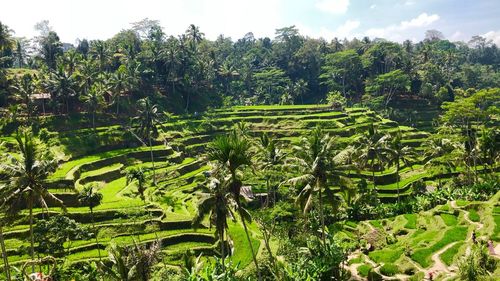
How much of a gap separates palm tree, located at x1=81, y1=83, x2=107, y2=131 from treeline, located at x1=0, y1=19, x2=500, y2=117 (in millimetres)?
176

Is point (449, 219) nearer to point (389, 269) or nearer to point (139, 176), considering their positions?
point (389, 269)

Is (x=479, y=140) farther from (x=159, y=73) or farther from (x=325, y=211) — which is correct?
(x=159, y=73)

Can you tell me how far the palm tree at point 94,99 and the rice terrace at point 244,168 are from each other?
458mm

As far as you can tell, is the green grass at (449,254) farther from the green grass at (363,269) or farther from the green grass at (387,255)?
the green grass at (363,269)

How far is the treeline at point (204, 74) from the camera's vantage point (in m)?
69.9

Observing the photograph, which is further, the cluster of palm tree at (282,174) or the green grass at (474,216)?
the green grass at (474,216)

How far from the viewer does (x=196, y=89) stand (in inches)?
3735

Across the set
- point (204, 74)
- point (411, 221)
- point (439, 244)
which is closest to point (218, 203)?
point (439, 244)

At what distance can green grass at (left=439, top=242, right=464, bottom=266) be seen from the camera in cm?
2806

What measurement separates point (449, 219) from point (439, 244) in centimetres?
770

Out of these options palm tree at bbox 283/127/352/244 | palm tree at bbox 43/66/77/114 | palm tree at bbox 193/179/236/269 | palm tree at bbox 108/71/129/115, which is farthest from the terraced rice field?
palm tree at bbox 108/71/129/115

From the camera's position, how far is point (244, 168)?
23.5m

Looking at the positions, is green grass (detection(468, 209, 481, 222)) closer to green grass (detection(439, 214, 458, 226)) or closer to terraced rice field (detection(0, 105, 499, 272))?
terraced rice field (detection(0, 105, 499, 272))

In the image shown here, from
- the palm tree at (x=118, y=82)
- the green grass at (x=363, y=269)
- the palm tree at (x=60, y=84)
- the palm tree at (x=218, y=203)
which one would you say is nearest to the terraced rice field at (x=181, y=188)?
the green grass at (x=363, y=269)
